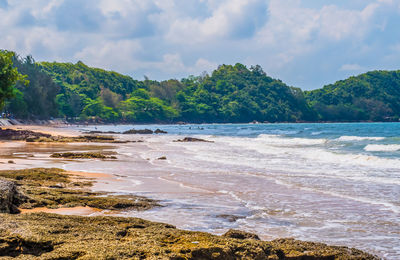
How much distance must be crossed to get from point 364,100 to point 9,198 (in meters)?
185

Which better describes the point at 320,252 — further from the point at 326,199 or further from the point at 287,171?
the point at 287,171

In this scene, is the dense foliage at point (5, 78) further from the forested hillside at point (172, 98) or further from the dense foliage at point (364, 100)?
the dense foliage at point (364, 100)

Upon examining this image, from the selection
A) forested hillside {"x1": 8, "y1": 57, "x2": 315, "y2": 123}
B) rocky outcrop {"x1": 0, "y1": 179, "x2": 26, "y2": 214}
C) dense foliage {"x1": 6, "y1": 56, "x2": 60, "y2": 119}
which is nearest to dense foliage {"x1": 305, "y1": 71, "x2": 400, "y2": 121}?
forested hillside {"x1": 8, "y1": 57, "x2": 315, "y2": 123}

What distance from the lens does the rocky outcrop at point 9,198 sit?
6.04 meters

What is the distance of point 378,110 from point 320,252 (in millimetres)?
182209

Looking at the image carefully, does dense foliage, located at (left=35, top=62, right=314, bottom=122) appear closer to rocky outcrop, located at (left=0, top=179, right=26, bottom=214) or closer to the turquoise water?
the turquoise water

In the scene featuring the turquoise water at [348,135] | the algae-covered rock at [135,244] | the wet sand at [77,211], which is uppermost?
the algae-covered rock at [135,244]

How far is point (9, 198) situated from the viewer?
20.9 ft

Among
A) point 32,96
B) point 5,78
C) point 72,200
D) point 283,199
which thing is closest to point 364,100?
point 32,96

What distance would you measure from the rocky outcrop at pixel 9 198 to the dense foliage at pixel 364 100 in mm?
179753

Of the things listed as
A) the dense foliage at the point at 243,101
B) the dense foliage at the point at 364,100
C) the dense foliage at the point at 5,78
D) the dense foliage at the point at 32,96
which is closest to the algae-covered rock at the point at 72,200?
the dense foliage at the point at 5,78

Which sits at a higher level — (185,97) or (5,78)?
(185,97)

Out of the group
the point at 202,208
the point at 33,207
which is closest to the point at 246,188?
the point at 202,208

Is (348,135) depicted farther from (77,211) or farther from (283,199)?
(77,211)
